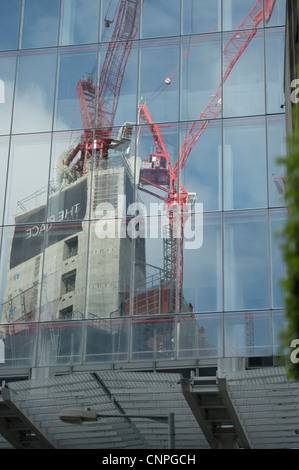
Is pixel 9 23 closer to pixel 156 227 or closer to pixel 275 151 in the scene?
pixel 156 227

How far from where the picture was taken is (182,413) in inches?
983

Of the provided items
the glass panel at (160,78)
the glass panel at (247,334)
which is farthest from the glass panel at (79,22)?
the glass panel at (247,334)

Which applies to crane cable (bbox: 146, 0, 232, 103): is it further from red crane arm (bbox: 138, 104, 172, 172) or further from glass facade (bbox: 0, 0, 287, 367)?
red crane arm (bbox: 138, 104, 172, 172)

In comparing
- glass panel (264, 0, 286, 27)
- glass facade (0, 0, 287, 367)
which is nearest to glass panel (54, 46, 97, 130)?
glass facade (0, 0, 287, 367)

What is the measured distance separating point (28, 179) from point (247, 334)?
816cm

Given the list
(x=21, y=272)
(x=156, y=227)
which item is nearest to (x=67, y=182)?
(x=21, y=272)

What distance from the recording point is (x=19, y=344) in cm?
2388

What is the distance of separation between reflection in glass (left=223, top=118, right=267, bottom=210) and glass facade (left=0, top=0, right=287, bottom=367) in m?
0.03

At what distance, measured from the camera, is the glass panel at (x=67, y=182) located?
25031mm

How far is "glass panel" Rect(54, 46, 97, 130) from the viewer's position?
25797 mm
